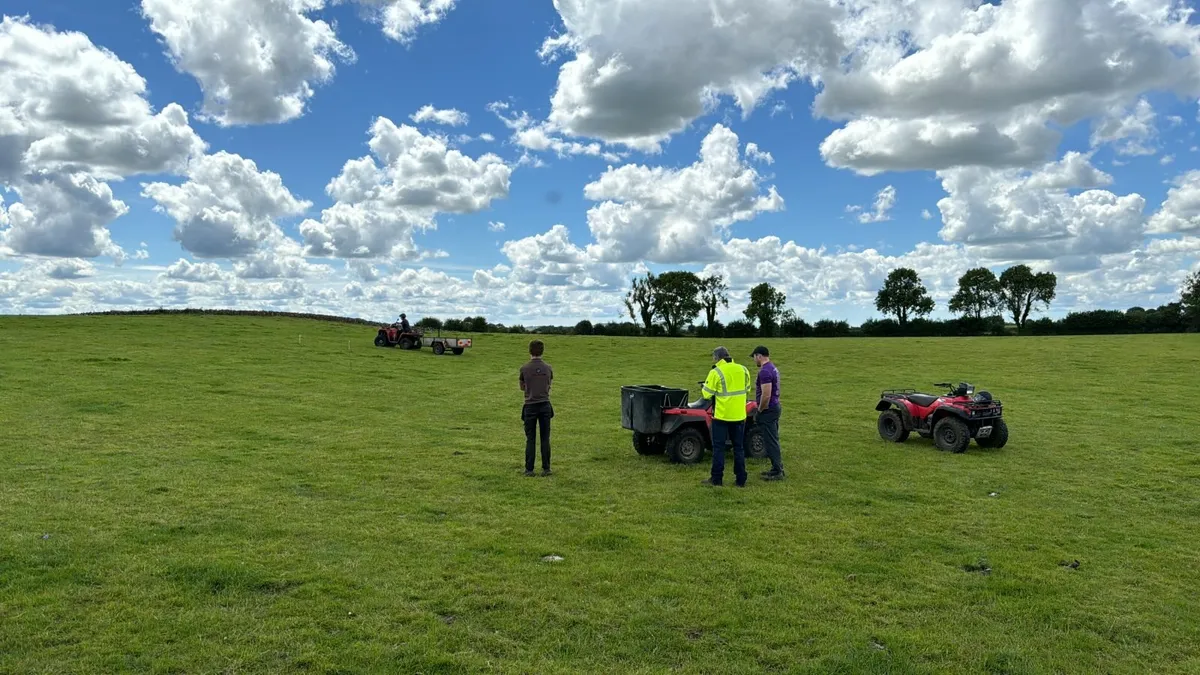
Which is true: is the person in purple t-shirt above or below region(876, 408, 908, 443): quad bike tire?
above

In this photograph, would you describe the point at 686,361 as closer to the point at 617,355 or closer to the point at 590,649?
the point at 617,355

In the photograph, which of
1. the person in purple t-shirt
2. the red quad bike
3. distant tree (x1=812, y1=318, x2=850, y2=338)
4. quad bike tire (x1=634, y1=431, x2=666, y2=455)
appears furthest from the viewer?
distant tree (x1=812, y1=318, x2=850, y2=338)

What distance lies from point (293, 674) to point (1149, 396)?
2870cm

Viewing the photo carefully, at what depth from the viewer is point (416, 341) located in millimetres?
40062

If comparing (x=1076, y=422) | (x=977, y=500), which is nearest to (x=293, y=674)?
(x=977, y=500)

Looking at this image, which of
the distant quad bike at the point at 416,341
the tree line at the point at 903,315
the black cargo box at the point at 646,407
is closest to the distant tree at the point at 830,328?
the tree line at the point at 903,315

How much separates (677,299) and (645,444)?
262 ft

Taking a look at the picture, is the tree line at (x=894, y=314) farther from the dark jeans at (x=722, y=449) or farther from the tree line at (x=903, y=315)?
the dark jeans at (x=722, y=449)

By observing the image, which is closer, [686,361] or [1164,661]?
[1164,661]

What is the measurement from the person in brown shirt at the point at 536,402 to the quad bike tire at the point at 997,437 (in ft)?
30.6

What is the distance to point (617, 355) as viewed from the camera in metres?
44.6

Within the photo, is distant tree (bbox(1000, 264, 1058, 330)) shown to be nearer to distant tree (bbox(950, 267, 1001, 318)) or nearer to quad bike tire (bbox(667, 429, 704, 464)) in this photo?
distant tree (bbox(950, 267, 1001, 318))

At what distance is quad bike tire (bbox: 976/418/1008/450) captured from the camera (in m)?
15.2

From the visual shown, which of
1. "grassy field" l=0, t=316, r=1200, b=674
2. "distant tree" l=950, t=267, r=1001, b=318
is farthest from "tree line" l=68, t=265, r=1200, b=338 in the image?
"grassy field" l=0, t=316, r=1200, b=674
